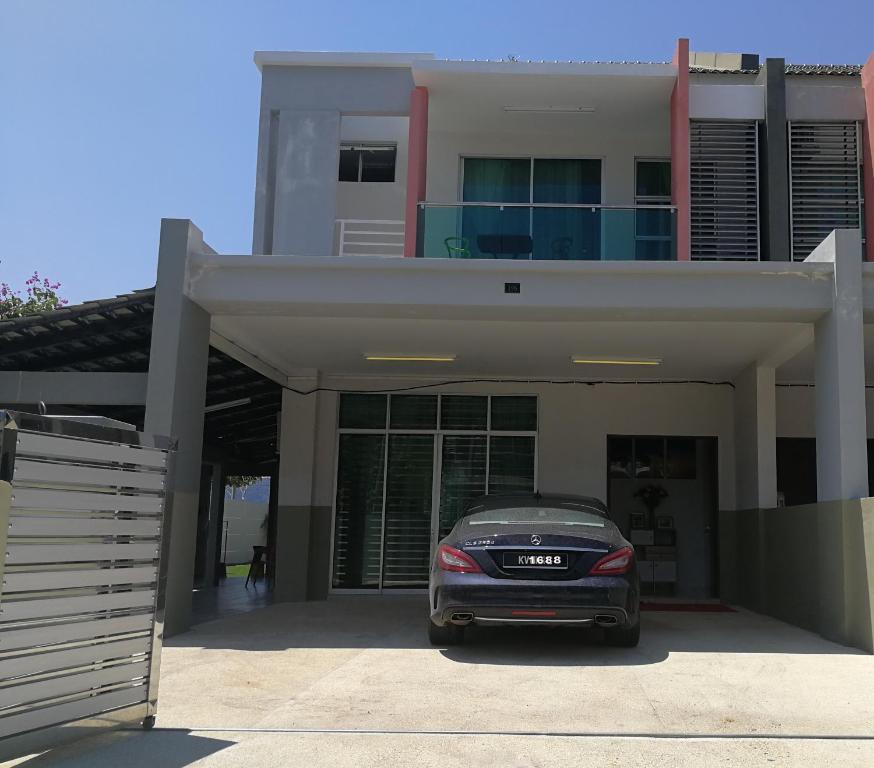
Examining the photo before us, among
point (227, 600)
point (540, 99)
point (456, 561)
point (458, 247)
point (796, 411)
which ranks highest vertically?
point (540, 99)

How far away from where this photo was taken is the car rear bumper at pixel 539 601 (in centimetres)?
713

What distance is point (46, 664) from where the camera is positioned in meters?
4.18

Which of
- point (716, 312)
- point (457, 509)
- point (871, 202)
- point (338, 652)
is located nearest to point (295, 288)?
point (338, 652)

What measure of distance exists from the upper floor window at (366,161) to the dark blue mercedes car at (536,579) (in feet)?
25.6

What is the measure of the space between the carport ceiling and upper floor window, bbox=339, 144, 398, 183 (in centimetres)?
302

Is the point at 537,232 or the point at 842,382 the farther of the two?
the point at 537,232

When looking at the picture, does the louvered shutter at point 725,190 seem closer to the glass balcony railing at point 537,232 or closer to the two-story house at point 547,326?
the two-story house at point 547,326

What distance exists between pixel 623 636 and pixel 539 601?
103 cm

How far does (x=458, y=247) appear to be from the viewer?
11297mm

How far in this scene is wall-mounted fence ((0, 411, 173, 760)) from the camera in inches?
157

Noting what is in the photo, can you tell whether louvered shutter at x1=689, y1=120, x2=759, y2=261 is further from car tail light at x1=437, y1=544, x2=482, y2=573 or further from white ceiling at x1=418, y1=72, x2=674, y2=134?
car tail light at x1=437, y1=544, x2=482, y2=573

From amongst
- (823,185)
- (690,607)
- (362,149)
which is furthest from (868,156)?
(362,149)

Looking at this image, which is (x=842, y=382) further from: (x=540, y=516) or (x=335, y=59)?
(x=335, y=59)

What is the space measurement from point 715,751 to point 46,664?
3176mm
